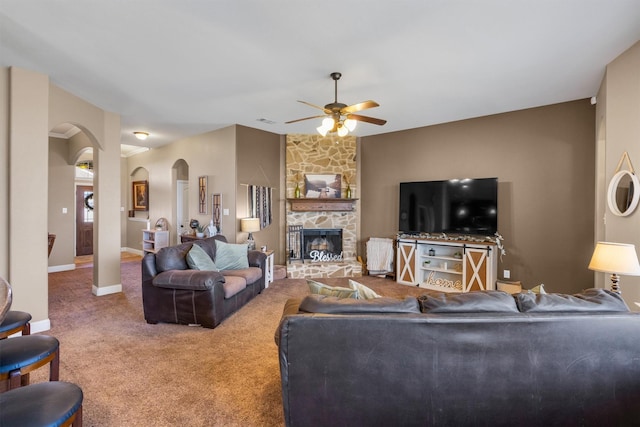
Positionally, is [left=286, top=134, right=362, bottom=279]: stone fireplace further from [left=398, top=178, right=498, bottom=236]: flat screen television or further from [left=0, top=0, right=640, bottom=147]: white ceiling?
[left=0, top=0, right=640, bottom=147]: white ceiling

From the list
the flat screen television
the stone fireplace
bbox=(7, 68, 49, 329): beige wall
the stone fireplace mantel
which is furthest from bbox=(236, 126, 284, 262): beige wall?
bbox=(7, 68, 49, 329): beige wall

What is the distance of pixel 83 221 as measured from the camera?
7984mm

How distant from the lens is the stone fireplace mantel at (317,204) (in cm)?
604

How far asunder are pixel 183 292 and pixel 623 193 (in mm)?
4596

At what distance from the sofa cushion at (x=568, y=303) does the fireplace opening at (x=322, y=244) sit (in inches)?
181

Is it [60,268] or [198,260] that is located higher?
[198,260]

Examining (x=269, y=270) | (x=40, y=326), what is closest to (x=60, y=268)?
(x=40, y=326)

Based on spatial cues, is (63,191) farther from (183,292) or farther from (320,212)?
(320,212)

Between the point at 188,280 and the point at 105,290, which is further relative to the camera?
the point at 105,290

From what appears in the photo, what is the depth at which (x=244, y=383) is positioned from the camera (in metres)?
2.34

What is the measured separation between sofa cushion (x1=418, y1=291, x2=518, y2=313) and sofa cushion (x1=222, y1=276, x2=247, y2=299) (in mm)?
2479

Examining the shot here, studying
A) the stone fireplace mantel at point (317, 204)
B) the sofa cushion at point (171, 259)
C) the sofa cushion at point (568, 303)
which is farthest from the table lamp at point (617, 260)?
the sofa cushion at point (171, 259)

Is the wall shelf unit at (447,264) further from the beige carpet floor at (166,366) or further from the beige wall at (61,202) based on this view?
the beige wall at (61,202)

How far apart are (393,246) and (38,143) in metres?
5.26
